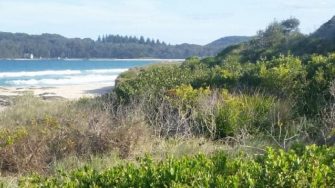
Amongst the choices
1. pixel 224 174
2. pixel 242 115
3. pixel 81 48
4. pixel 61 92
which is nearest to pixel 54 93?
pixel 61 92

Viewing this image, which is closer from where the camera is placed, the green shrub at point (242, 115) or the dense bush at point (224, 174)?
the dense bush at point (224, 174)

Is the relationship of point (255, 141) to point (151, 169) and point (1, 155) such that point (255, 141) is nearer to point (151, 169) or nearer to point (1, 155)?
point (1, 155)

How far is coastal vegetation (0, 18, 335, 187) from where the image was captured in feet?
13.0

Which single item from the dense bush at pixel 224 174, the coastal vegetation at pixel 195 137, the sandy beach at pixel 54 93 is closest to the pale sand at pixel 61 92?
the sandy beach at pixel 54 93

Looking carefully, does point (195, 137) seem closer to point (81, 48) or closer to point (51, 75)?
point (51, 75)

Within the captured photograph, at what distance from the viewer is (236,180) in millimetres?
3531

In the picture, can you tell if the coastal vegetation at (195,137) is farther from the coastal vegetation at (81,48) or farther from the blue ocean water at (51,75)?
the coastal vegetation at (81,48)

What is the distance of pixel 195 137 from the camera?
30.6 ft

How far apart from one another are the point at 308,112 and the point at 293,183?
7147mm

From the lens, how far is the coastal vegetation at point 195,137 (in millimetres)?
3967

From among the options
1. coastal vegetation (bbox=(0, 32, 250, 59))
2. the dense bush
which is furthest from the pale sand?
coastal vegetation (bbox=(0, 32, 250, 59))

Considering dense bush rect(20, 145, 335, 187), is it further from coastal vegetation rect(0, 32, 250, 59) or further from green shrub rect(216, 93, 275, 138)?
coastal vegetation rect(0, 32, 250, 59)

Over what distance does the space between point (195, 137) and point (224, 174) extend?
17.1 ft

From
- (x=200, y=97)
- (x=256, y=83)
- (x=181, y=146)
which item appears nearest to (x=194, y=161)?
(x=181, y=146)
